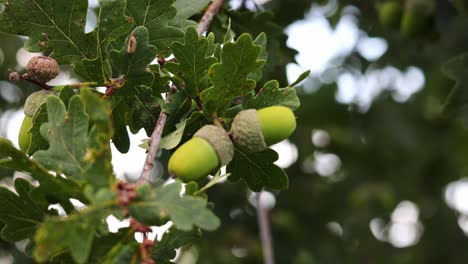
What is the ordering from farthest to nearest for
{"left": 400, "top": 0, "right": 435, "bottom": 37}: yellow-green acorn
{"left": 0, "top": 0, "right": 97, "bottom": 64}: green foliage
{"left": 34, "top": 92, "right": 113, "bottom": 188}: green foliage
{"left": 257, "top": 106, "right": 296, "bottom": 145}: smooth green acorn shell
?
{"left": 400, "top": 0, "right": 435, "bottom": 37}: yellow-green acorn, {"left": 0, "top": 0, "right": 97, "bottom": 64}: green foliage, {"left": 257, "top": 106, "right": 296, "bottom": 145}: smooth green acorn shell, {"left": 34, "top": 92, "right": 113, "bottom": 188}: green foliage

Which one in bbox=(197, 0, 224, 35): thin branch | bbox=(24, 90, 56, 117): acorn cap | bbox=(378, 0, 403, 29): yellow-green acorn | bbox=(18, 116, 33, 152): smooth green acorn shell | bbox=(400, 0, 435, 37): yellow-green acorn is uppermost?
bbox=(197, 0, 224, 35): thin branch

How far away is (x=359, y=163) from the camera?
5531mm

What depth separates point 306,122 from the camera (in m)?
5.10

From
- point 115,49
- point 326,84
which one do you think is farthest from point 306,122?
point 115,49

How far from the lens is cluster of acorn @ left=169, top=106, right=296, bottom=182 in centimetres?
128

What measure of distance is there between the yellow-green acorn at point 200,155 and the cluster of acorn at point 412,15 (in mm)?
1503

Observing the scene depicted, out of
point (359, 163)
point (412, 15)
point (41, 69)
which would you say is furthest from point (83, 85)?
point (359, 163)

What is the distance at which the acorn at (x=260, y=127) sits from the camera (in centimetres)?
132

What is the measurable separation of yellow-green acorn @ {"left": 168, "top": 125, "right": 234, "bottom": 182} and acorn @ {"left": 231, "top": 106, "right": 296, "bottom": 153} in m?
0.03

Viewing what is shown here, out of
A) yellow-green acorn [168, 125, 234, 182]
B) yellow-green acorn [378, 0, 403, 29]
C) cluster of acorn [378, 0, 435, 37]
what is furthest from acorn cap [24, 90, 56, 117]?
yellow-green acorn [378, 0, 403, 29]

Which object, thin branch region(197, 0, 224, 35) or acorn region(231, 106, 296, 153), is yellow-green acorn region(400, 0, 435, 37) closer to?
thin branch region(197, 0, 224, 35)

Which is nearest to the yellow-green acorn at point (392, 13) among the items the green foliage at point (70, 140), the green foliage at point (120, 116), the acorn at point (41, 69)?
the green foliage at point (120, 116)

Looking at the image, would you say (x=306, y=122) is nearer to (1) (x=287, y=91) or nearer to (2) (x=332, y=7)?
(2) (x=332, y=7)

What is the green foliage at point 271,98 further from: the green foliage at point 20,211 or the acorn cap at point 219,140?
the green foliage at point 20,211
